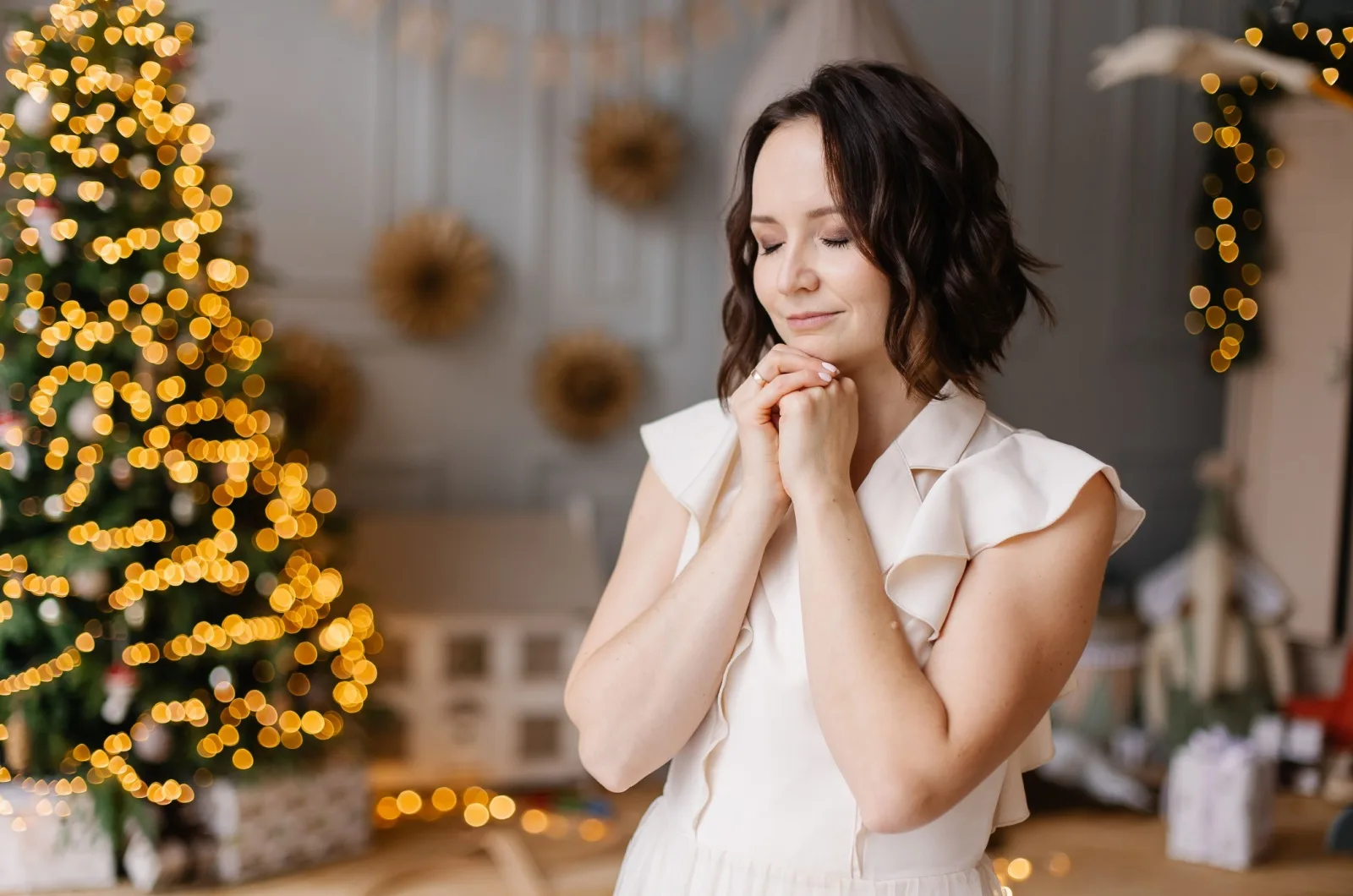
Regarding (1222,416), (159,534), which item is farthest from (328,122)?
(1222,416)

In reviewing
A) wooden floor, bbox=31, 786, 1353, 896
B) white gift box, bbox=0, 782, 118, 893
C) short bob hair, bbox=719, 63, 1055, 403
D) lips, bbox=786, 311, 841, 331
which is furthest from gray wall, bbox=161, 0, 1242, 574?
lips, bbox=786, 311, 841, 331

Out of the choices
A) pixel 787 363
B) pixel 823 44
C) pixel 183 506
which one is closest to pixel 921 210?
pixel 787 363

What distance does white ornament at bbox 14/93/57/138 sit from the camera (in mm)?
2477

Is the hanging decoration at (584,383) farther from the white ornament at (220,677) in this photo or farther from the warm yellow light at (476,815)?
the white ornament at (220,677)

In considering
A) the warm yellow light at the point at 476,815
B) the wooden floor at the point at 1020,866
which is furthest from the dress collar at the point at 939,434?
the warm yellow light at the point at 476,815

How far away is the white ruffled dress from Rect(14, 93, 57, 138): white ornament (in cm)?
186

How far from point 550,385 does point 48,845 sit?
5.76ft

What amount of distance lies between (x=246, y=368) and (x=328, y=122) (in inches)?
42.5

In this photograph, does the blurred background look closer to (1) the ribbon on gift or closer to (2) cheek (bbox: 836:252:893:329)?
(1) the ribbon on gift

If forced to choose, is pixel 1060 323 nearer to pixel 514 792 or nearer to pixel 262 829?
pixel 514 792

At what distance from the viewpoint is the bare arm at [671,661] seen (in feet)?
4.09

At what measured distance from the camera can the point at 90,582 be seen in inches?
99.3

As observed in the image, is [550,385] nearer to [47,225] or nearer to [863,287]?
[47,225]

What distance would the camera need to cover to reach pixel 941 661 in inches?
46.1
